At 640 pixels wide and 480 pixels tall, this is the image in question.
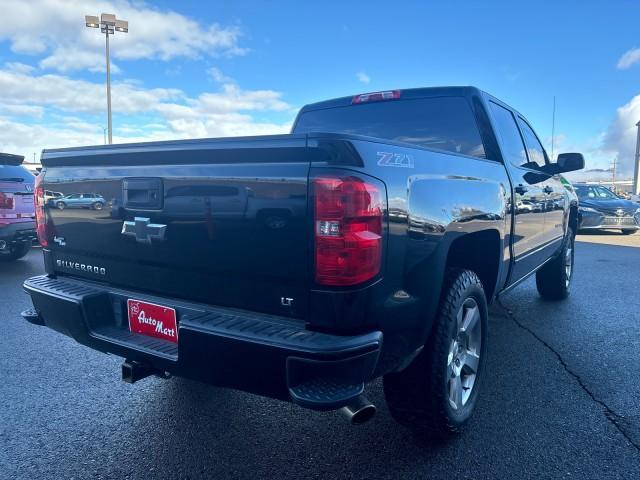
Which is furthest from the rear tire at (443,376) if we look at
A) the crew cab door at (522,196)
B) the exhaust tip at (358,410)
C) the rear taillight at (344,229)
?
the crew cab door at (522,196)

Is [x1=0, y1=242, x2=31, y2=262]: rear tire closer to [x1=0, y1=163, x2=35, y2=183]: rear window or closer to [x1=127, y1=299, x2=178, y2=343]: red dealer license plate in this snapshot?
[x1=0, y1=163, x2=35, y2=183]: rear window

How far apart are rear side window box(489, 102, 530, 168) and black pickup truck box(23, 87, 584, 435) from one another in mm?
560

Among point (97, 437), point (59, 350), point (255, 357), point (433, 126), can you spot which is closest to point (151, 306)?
point (255, 357)

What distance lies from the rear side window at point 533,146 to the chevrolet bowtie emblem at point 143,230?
3365 millimetres

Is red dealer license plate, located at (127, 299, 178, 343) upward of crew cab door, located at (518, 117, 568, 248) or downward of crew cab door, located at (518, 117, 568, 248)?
downward

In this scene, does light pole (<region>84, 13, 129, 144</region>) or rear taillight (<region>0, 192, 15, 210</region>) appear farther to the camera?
light pole (<region>84, 13, 129, 144</region>)

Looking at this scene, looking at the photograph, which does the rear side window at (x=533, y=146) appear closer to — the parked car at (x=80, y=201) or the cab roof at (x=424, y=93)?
the cab roof at (x=424, y=93)

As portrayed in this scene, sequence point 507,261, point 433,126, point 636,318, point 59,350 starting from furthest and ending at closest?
point 636,318 < point 59,350 < point 433,126 < point 507,261

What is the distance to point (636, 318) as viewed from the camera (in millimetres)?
5000

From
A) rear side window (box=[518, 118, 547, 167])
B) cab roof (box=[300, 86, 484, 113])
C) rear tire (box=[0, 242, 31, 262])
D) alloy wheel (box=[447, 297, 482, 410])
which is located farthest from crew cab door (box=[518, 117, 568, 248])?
rear tire (box=[0, 242, 31, 262])

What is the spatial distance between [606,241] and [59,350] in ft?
42.6

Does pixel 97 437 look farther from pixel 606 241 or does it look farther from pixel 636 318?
pixel 606 241

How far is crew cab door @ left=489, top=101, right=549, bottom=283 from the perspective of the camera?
357cm

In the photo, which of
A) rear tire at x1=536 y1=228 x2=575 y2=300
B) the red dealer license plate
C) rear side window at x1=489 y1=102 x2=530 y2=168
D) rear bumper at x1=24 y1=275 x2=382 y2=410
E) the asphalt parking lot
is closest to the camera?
rear bumper at x1=24 y1=275 x2=382 y2=410
